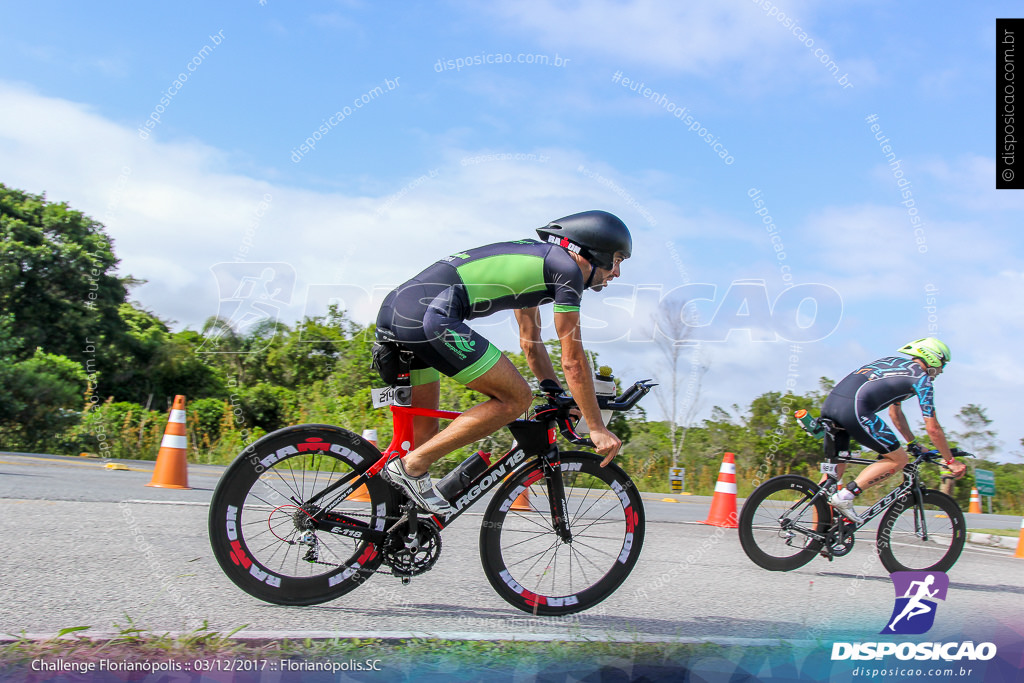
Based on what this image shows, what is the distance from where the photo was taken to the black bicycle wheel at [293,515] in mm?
3506

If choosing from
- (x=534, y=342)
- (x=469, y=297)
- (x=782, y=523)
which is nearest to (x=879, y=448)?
(x=782, y=523)

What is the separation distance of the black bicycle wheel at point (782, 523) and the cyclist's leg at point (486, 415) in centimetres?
305

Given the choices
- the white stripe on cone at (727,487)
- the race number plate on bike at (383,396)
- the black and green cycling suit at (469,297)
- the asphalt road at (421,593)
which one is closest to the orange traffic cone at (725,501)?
the white stripe on cone at (727,487)

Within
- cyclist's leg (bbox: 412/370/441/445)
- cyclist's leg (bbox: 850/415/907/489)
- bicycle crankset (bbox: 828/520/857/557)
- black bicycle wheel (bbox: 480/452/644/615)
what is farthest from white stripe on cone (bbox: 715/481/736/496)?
cyclist's leg (bbox: 412/370/441/445)

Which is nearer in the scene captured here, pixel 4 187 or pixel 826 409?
pixel 826 409

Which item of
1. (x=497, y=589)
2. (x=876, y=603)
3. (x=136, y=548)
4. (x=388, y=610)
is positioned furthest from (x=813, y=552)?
(x=136, y=548)

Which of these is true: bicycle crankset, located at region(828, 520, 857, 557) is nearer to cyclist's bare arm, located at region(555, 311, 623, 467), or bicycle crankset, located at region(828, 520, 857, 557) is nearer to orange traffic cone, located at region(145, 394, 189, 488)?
cyclist's bare arm, located at region(555, 311, 623, 467)

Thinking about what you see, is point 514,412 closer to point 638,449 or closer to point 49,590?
point 49,590

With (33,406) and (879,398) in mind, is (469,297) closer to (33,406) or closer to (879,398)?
(879,398)

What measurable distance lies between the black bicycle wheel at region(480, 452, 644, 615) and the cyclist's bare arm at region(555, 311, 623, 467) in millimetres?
362

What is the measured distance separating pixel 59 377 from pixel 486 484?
1770 cm

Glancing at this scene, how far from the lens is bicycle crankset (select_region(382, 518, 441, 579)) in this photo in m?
3.68

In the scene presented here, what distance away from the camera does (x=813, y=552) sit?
6.13m

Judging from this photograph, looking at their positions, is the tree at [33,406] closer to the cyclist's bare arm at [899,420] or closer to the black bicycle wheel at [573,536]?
the black bicycle wheel at [573,536]
